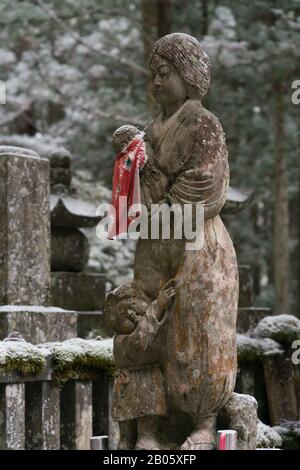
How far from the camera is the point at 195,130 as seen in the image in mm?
7781

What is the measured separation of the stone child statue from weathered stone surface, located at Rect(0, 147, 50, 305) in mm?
2498

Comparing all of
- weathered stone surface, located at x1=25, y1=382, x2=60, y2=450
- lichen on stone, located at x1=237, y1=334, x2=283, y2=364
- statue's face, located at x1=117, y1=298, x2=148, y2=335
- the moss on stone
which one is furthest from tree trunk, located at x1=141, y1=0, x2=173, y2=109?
statue's face, located at x1=117, y1=298, x2=148, y2=335

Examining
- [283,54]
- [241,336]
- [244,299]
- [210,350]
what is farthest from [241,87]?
[210,350]

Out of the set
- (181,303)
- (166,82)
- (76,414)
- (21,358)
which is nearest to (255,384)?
(76,414)

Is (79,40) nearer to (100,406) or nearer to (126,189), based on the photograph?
→ (100,406)

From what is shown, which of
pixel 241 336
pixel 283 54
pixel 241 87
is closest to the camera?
pixel 241 336

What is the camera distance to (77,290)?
12312 millimetres

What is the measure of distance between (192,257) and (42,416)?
98.6 inches

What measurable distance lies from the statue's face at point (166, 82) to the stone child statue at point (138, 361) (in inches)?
53.7

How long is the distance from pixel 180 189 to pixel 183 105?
0.68 m

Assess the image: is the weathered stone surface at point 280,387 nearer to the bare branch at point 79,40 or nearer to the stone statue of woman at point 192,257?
the stone statue of woman at point 192,257

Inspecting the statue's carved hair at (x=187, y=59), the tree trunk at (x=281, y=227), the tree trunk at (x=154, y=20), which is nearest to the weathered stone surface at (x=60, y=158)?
the statue's carved hair at (x=187, y=59)

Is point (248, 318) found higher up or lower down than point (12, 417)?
higher up
